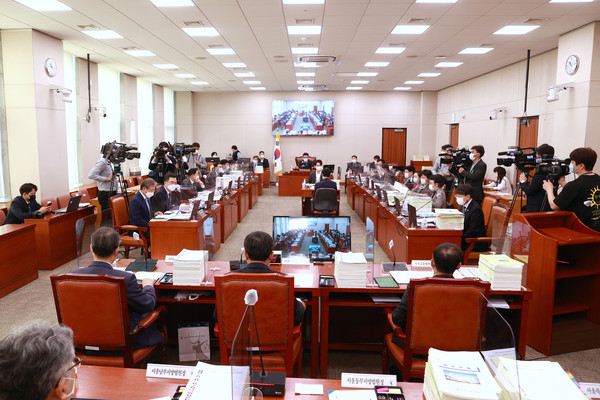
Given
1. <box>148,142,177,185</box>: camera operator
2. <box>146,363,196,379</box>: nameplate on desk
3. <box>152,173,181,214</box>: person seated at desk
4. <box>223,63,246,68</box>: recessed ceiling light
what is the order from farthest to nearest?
<box>223,63,246,68</box>: recessed ceiling light, <box>148,142,177,185</box>: camera operator, <box>152,173,181,214</box>: person seated at desk, <box>146,363,196,379</box>: nameplate on desk

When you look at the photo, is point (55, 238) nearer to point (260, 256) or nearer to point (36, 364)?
point (260, 256)

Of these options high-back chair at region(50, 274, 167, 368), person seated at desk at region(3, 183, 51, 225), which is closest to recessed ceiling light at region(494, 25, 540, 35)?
high-back chair at region(50, 274, 167, 368)

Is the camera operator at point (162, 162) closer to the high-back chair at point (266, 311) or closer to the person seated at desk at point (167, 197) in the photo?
the person seated at desk at point (167, 197)

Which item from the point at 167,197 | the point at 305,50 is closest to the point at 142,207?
the point at 167,197

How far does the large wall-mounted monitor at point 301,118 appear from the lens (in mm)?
16172

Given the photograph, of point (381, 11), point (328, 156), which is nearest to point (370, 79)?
point (328, 156)

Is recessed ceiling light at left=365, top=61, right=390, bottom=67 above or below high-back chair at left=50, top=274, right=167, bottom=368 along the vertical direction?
above

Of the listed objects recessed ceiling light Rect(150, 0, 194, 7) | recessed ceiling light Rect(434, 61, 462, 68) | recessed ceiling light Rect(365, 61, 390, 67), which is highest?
recessed ceiling light Rect(434, 61, 462, 68)

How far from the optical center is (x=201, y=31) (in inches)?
277

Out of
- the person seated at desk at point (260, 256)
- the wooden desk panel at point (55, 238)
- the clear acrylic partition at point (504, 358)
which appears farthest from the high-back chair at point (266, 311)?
the wooden desk panel at point (55, 238)

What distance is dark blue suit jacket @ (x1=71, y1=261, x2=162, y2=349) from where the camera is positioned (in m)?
2.53

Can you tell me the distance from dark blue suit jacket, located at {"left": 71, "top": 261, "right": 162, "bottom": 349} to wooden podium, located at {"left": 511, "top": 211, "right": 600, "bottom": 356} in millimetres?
2949

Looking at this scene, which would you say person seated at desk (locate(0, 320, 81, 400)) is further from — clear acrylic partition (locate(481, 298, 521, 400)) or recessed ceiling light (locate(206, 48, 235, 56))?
recessed ceiling light (locate(206, 48, 235, 56))

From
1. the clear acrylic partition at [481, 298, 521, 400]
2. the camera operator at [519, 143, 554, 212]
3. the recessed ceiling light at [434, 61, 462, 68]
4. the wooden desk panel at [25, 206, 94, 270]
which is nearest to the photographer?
the clear acrylic partition at [481, 298, 521, 400]
